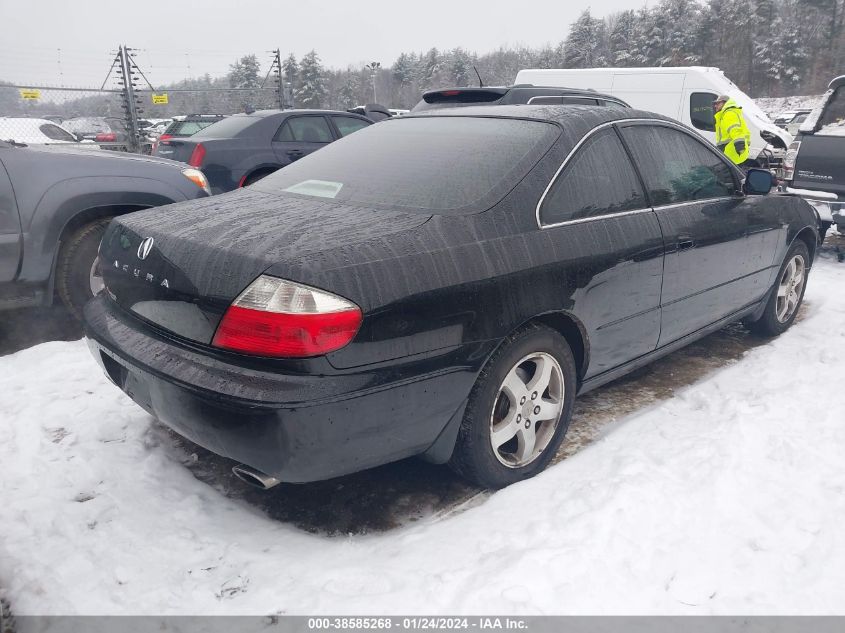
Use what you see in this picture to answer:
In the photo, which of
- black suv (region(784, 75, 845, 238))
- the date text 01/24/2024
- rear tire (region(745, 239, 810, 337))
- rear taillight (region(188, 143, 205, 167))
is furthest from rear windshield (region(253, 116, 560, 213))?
black suv (region(784, 75, 845, 238))

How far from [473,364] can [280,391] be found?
722mm

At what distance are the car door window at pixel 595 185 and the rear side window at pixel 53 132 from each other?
15.5m

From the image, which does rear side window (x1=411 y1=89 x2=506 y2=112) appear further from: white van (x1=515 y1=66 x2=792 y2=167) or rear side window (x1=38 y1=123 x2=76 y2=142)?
rear side window (x1=38 y1=123 x2=76 y2=142)

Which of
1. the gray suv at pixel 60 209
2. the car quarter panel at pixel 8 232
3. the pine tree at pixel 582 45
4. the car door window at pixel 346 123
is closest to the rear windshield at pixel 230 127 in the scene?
the car door window at pixel 346 123

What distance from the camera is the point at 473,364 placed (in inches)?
93.3

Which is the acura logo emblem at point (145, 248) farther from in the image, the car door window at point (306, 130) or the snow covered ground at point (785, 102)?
the snow covered ground at point (785, 102)

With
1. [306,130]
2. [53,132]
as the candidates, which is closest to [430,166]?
[306,130]

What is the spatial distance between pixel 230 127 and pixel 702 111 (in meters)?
8.70

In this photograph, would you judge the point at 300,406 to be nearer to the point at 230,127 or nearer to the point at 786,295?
the point at 786,295

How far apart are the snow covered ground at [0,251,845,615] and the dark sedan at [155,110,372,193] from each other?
477cm

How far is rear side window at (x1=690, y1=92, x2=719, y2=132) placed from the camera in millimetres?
11961

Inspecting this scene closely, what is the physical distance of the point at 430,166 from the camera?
9.17ft

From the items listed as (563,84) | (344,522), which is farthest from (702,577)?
(563,84)

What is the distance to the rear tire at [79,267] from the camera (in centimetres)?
430
